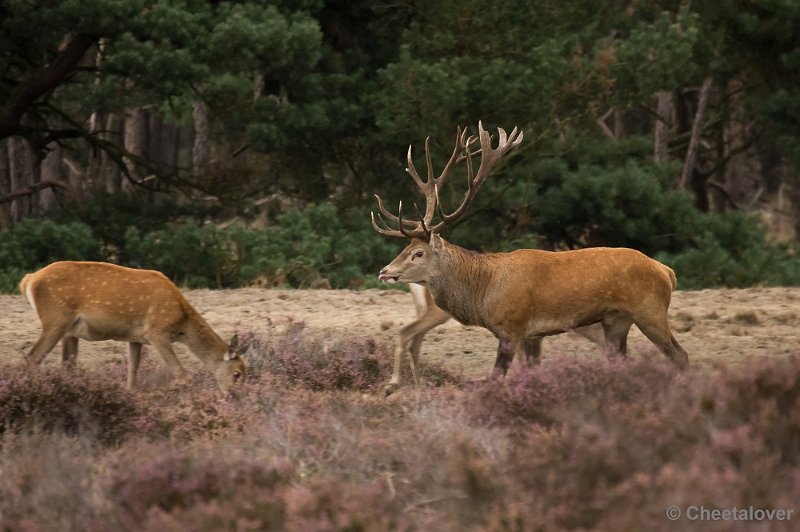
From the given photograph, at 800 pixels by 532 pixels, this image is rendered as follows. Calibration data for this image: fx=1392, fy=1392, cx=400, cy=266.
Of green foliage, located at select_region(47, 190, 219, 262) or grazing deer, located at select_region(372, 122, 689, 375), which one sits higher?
grazing deer, located at select_region(372, 122, 689, 375)

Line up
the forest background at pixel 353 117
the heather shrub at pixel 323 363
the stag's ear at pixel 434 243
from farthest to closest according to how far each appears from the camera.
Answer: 1. the forest background at pixel 353 117
2. the heather shrub at pixel 323 363
3. the stag's ear at pixel 434 243

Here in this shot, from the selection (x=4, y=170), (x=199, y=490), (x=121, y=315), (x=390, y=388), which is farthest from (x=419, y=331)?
(x=4, y=170)

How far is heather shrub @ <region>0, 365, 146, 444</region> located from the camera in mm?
8664

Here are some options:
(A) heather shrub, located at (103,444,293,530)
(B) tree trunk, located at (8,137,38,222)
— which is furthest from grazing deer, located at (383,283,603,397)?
(B) tree trunk, located at (8,137,38,222)

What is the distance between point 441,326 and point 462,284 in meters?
3.73

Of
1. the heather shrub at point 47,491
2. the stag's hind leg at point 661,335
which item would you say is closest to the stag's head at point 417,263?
the stag's hind leg at point 661,335

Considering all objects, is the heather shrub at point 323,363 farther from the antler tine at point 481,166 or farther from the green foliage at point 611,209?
the green foliage at point 611,209

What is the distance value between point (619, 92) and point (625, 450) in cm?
1542

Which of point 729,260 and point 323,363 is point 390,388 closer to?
point 323,363

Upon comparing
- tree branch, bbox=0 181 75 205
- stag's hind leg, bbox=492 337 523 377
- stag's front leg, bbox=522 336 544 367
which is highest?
stag's hind leg, bbox=492 337 523 377

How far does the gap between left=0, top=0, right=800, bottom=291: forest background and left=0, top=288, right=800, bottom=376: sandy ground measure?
2215 millimetres

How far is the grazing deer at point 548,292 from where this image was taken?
10.3m

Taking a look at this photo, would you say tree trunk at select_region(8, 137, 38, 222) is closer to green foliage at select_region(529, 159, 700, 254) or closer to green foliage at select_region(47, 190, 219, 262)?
green foliage at select_region(47, 190, 219, 262)

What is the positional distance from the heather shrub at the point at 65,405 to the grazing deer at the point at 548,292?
238 centimetres
